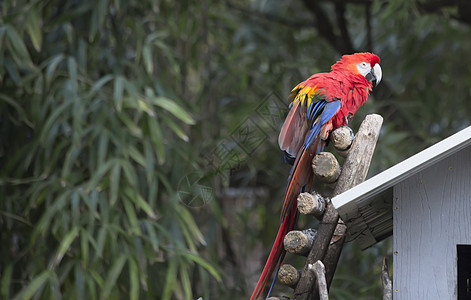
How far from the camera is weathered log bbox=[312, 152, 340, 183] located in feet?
3.34

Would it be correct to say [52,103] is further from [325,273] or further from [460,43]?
[460,43]

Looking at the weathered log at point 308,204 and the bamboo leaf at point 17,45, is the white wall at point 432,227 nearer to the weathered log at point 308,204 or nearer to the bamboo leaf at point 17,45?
the weathered log at point 308,204

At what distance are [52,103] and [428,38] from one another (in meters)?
1.56

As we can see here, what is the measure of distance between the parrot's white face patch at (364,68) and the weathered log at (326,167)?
0.23 metres

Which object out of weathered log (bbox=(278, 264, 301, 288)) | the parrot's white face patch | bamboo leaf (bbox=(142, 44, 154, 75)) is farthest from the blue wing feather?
bamboo leaf (bbox=(142, 44, 154, 75))

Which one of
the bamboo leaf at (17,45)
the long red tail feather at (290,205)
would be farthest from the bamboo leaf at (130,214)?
the long red tail feather at (290,205)

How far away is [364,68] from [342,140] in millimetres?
187

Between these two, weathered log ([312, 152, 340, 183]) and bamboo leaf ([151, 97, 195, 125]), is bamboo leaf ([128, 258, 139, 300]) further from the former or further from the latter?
weathered log ([312, 152, 340, 183])

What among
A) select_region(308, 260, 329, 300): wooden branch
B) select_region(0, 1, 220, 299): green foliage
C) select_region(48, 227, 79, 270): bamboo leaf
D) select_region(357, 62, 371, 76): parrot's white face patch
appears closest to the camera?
select_region(308, 260, 329, 300): wooden branch

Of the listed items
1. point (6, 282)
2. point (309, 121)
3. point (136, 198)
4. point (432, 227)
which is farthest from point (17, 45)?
point (432, 227)

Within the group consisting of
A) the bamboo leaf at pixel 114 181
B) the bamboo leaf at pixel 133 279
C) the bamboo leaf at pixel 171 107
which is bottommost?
the bamboo leaf at pixel 133 279

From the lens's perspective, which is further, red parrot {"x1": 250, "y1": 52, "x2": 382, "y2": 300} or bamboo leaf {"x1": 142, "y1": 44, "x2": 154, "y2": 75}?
bamboo leaf {"x1": 142, "y1": 44, "x2": 154, "y2": 75}

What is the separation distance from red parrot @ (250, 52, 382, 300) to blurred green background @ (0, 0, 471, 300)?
234mm

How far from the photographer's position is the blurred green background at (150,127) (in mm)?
1636
